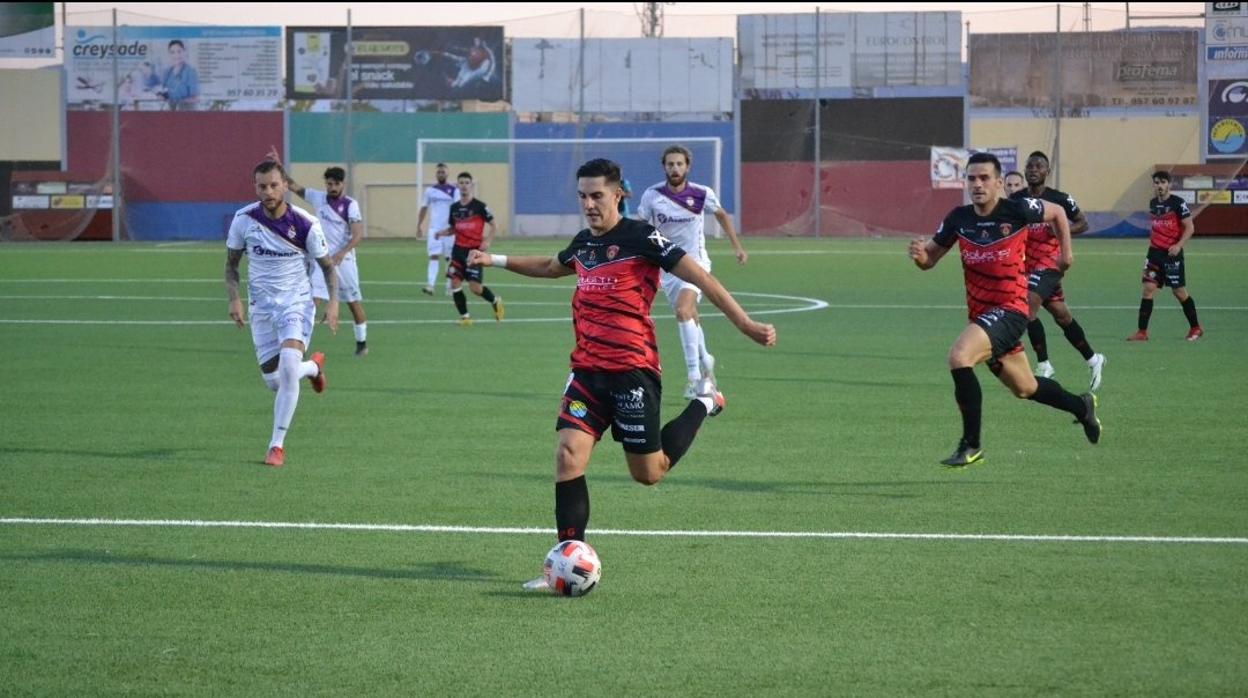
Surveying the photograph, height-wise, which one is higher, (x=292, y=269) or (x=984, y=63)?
(x=984, y=63)

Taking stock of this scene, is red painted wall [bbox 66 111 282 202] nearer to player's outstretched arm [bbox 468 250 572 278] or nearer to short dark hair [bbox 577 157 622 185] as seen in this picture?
player's outstretched arm [bbox 468 250 572 278]

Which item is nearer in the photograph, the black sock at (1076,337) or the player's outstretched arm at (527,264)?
the player's outstretched arm at (527,264)

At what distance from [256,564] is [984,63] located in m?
51.6

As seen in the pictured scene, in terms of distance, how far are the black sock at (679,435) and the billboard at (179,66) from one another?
52255 millimetres

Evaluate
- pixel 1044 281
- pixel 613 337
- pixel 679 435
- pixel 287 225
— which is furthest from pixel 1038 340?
pixel 613 337

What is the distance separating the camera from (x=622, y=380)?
8055 mm

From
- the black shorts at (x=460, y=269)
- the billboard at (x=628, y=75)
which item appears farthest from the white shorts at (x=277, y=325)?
the billboard at (x=628, y=75)

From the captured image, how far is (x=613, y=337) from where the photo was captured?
813 centimetres

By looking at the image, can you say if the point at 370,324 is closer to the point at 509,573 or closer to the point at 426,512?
the point at 426,512

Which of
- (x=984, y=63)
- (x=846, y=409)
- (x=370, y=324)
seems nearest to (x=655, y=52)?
(x=984, y=63)

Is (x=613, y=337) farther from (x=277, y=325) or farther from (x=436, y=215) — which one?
(x=436, y=215)

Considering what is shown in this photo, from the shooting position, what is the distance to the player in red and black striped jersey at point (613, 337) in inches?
314

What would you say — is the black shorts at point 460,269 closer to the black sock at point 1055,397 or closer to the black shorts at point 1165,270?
the black shorts at point 1165,270

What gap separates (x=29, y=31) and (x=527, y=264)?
5327 cm
